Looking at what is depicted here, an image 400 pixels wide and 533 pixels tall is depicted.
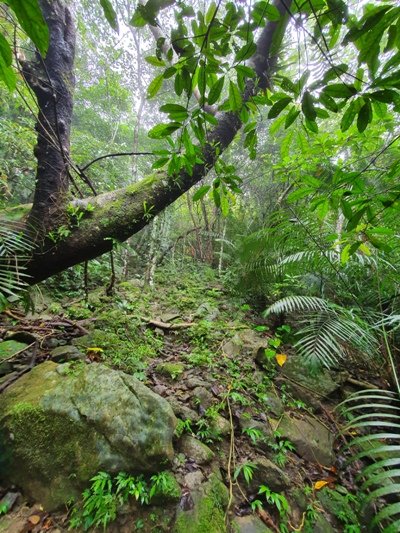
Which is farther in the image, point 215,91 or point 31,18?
point 215,91

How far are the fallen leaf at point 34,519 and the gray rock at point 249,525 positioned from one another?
0.94 m

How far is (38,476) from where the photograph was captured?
1.24m

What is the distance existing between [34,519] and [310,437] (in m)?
1.76

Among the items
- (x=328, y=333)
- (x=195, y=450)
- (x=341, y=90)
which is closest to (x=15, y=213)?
(x=195, y=450)

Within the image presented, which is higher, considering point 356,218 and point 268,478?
point 356,218

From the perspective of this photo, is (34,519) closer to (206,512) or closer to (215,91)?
(206,512)

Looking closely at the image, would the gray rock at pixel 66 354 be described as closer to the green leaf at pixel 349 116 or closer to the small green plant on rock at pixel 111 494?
the small green plant on rock at pixel 111 494

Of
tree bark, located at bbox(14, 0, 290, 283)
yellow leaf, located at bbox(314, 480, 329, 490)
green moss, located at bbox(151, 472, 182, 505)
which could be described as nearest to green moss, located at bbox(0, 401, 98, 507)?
green moss, located at bbox(151, 472, 182, 505)

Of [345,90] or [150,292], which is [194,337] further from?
[345,90]

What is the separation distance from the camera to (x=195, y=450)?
59.7 inches

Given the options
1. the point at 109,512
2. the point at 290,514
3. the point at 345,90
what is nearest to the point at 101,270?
the point at 109,512

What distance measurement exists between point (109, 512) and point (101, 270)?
123 inches

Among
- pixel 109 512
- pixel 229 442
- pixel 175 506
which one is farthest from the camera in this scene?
pixel 229 442

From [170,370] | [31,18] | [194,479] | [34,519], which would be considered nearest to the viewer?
[31,18]
